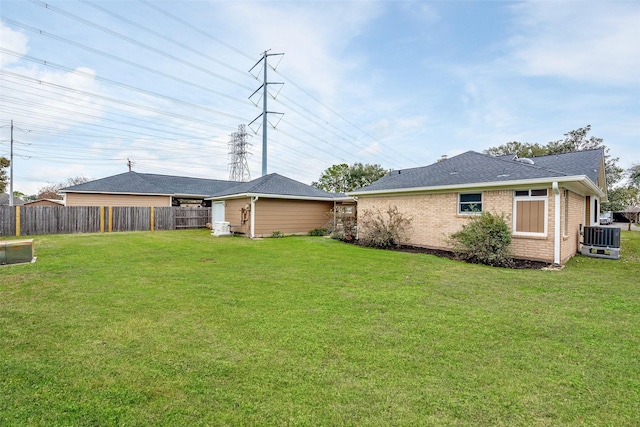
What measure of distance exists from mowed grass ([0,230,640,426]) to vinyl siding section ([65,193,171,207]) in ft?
52.3

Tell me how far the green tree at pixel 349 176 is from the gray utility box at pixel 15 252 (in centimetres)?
3364

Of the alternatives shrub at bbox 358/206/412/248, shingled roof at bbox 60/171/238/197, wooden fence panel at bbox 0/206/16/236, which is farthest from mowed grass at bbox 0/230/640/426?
shingled roof at bbox 60/171/238/197

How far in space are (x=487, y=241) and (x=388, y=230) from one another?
395 centimetres

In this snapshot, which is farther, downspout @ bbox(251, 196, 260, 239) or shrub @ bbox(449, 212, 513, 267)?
downspout @ bbox(251, 196, 260, 239)

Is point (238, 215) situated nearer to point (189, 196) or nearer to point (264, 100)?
point (189, 196)

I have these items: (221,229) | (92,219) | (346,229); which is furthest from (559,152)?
(92,219)

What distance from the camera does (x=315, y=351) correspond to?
10.4ft

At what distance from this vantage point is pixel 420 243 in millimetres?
11727

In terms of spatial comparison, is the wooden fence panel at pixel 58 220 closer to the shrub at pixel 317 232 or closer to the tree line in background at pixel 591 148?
the shrub at pixel 317 232

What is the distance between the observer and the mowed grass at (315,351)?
2238 millimetres

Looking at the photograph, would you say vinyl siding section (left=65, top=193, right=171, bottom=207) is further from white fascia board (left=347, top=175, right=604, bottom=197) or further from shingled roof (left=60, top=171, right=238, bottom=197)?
white fascia board (left=347, top=175, right=604, bottom=197)

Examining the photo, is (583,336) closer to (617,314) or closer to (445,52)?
(617,314)

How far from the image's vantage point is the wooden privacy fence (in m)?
14.9

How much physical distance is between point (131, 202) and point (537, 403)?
2380cm
